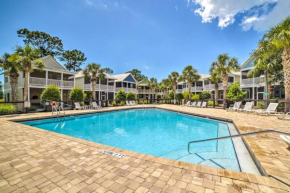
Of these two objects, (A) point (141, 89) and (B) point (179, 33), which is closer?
(B) point (179, 33)

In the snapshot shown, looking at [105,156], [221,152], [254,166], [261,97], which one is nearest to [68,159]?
[105,156]

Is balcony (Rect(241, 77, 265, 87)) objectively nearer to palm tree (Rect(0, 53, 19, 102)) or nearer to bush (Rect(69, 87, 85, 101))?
bush (Rect(69, 87, 85, 101))

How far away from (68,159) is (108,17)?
68.4 ft

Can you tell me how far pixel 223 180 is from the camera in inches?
88.0

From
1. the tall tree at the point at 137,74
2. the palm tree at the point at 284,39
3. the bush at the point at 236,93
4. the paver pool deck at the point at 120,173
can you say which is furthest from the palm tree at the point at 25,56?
the tall tree at the point at 137,74

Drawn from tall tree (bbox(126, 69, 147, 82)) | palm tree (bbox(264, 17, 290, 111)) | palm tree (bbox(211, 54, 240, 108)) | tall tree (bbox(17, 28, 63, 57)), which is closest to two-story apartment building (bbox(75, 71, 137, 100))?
tall tree (bbox(17, 28, 63, 57))

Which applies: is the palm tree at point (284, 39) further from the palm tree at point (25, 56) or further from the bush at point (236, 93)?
the palm tree at point (25, 56)

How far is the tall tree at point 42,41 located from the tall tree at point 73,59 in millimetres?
1481

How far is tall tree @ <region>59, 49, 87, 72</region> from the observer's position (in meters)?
32.8

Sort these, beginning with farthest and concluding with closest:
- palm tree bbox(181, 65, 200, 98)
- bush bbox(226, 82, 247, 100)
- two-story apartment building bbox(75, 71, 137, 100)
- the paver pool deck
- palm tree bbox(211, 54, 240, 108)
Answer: palm tree bbox(181, 65, 200, 98), two-story apartment building bbox(75, 71, 137, 100), bush bbox(226, 82, 247, 100), palm tree bbox(211, 54, 240, 108), the paver pool deck

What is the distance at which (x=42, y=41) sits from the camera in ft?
94.1

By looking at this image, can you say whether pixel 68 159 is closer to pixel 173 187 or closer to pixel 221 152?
pixel 173 187

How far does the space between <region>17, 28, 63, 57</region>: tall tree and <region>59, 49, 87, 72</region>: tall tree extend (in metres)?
1.48

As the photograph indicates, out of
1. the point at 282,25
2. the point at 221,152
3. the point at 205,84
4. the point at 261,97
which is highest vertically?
the point at 282,25
